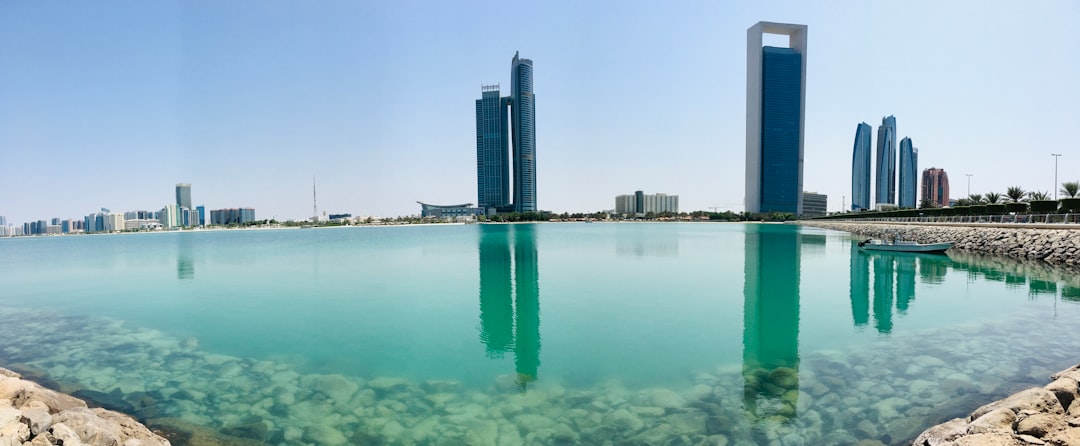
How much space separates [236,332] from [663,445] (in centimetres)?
1309

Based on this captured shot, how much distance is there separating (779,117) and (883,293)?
148263 millimetres

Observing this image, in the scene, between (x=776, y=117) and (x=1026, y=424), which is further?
(x=776, y=117)

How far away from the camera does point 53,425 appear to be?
6.00 metres

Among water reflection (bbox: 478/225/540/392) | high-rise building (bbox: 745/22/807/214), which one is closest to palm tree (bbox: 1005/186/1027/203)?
water reflection (bbox: 478/225/540/392)

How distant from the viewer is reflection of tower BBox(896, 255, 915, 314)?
17.4m

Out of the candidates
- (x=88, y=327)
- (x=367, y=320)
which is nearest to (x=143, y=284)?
(x=88, y=327)

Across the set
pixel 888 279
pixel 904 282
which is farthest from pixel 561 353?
pixel 888 279

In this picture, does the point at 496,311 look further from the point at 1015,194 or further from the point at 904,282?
the point at 1015,194

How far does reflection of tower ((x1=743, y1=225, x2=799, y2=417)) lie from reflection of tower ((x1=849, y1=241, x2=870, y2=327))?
5.60 ft

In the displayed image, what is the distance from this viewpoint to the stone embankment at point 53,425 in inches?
225

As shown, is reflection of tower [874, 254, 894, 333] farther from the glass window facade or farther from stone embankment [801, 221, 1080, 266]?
the glass window facade

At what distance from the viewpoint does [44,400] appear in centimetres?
773

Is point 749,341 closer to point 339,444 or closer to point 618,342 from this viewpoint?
point 618,342

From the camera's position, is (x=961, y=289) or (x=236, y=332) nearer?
(x=236, y=332)
